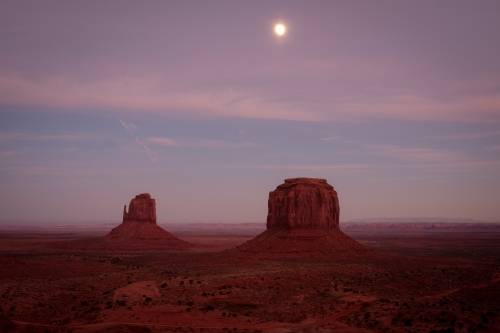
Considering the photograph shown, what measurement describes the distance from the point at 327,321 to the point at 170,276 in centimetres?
2137

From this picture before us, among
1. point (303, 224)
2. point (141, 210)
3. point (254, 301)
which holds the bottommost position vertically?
point (254, 301)

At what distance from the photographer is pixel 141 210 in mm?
104250

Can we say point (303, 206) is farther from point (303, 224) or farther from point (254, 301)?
point (254, 301)

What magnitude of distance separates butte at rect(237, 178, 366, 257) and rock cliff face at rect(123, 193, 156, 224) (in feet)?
147

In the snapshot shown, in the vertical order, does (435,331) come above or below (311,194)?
below

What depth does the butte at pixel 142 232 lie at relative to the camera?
95688 millimetres

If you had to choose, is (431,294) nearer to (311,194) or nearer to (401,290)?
(401,290)

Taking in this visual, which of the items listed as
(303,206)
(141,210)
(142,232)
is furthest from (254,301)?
(141,210)

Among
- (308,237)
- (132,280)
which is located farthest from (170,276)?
(308,237)

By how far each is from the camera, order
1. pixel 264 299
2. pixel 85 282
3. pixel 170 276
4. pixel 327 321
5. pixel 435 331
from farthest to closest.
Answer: pixel 170 276
pixel 85 282
pixel 264 299
pixel 327 321
pixel 435 331

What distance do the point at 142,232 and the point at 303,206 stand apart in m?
49.2

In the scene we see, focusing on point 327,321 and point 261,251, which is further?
point 261,251

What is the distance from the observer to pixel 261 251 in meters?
60.6

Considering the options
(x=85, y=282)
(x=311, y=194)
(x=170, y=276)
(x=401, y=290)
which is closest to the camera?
(x=401, y=290)
